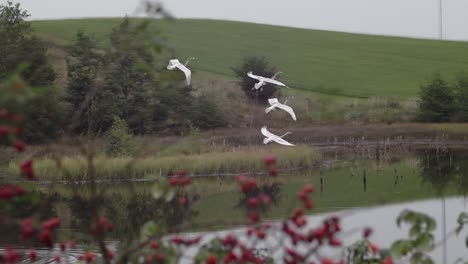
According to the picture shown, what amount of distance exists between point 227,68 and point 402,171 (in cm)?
2865

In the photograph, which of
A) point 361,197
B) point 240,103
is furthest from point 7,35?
point 361,197

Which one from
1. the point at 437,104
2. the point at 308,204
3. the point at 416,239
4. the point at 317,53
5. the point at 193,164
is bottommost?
the point at 193,164

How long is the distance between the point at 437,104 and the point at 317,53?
2130 centimetres

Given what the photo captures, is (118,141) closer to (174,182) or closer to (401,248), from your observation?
(401,248)

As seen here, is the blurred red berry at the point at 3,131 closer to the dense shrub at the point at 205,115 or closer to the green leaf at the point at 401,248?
the green leaf at the point at 401,248

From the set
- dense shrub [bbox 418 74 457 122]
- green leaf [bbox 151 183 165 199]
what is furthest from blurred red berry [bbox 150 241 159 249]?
dense shrub [bbox 418 74 457 122]

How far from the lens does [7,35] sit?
34.7 metres

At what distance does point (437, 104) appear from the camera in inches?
1494

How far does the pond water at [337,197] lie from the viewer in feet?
44.4

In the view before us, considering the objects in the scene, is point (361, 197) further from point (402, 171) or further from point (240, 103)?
point (240, 103)

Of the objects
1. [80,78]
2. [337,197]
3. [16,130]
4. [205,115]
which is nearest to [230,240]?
[16,130]

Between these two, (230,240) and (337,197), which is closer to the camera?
(230,240)

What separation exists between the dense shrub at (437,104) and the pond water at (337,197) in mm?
10298

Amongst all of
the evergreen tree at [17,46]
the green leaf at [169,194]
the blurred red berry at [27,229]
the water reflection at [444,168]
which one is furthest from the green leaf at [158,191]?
the evergreen tree at [17,46]
